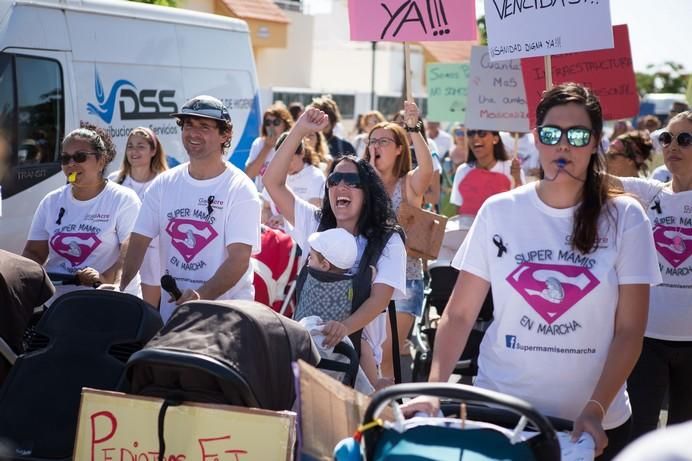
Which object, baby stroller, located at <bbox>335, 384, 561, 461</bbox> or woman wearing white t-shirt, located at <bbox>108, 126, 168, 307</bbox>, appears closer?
baby stroller, located at <bbox>335, 384, 561, 461</bbox>

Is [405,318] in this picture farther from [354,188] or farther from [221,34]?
[221,34]

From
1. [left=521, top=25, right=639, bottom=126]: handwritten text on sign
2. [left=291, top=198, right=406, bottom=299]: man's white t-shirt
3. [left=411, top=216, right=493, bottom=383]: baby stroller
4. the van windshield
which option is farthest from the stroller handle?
the van windshield

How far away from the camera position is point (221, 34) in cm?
1001

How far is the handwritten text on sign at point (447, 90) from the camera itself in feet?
44.0

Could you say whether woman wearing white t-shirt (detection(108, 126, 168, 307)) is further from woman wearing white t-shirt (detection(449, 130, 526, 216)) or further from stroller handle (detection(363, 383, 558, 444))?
stroller handle (detection(363, 383, 558, 444))

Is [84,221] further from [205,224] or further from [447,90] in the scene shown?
[447,90]

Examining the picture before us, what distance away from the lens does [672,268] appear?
4.81m

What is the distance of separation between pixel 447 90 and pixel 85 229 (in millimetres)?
8665

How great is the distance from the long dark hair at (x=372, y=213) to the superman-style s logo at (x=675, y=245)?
126cm

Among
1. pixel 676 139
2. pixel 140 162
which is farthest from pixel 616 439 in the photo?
pixel 140 162

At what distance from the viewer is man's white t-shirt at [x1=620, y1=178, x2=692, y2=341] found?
473 cm

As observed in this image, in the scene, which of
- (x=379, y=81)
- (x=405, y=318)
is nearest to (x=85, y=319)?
(x=405, y=318)

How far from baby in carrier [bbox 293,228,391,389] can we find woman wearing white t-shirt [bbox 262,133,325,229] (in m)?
3.90

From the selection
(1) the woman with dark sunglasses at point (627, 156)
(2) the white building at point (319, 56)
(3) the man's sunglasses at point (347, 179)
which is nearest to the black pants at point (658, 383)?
(3) the man's sunglasses at point (347, 179)
